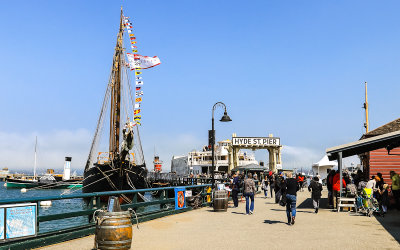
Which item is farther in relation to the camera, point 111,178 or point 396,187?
point 111,178

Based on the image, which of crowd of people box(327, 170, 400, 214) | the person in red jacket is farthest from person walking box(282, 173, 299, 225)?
the person in red jacket

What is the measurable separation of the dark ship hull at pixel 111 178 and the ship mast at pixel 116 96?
6.93 feet

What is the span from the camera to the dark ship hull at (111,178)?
3206cm

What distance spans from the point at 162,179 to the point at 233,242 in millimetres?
49739

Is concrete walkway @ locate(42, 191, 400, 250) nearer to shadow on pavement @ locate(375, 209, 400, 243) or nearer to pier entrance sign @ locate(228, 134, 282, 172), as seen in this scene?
shadow on pavement @ locate(375, 209, 400, 243)

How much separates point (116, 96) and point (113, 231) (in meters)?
29.8

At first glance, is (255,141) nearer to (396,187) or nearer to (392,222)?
(396,187)

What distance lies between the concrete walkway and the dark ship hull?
1771cm

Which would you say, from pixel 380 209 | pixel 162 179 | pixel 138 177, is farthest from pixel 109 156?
pixel 380 209

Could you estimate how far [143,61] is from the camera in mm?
30953

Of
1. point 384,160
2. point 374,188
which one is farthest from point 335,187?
point 384,160

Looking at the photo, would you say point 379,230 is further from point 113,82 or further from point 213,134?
point 113,82

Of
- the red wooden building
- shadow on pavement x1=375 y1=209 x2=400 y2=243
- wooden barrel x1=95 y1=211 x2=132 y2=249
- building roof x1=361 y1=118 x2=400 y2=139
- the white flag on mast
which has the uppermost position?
the white flag on mast

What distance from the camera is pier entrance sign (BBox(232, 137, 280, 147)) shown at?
161 feet
